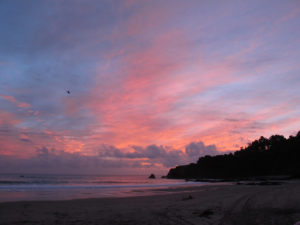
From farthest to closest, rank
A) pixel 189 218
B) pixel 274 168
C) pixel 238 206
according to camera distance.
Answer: pixel 274 168, pixel 238 206, pixel 189 218

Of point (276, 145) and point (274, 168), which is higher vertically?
point (276, 145)

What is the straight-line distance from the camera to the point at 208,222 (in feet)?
31.9

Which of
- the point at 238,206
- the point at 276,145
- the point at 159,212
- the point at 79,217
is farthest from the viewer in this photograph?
the point at 276,145

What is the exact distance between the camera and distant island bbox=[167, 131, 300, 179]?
8106 cm

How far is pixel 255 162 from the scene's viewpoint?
9069 centimetres

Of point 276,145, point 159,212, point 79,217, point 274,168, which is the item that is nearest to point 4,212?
point 79,217

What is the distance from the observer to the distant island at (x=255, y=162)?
266ft

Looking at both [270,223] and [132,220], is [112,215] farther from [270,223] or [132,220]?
[270,223]

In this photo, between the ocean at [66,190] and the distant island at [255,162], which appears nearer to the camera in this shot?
the ocean at [66,190]

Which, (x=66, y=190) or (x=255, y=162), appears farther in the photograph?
(x=255, y=162)

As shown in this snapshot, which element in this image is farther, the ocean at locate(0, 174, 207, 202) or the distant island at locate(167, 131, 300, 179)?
the distant island at locate(167, 131, 300, 179)

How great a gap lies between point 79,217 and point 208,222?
6.05 metres

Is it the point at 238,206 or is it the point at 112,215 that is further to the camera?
the point at 238,206

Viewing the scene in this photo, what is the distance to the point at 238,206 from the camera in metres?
13.4
